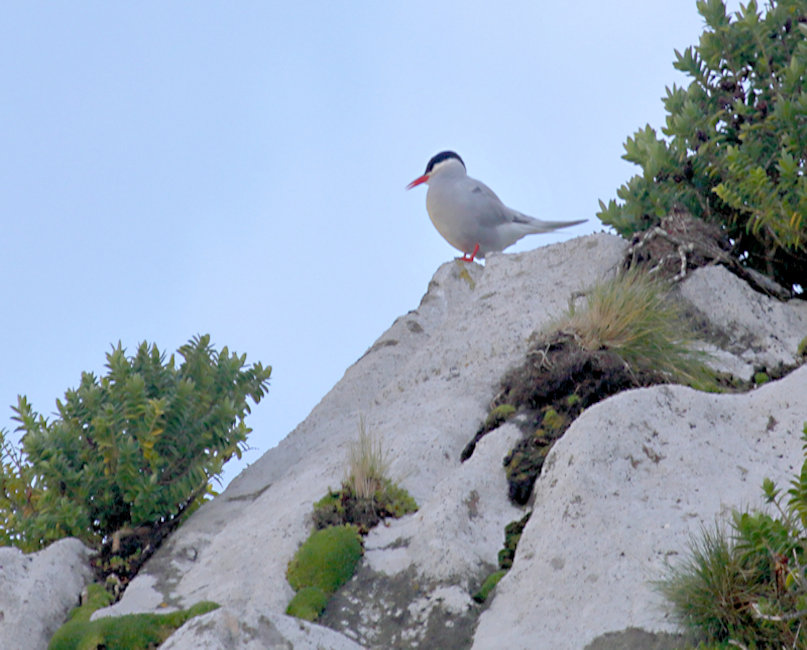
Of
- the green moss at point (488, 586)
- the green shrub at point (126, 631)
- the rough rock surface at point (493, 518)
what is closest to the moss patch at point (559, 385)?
the rough rock surface at point (493, 518)

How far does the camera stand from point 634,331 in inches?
246

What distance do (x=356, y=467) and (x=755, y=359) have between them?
9.75 feet

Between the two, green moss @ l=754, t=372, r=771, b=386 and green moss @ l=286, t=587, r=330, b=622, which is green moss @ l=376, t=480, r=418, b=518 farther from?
green moss @ l=754, t=372, r=771, b=386

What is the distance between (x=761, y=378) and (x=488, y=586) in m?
2.76

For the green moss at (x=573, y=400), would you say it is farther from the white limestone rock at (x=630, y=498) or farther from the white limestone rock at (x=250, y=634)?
the white limestone rock at (x=250, y=634)

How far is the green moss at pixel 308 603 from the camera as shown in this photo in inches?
184

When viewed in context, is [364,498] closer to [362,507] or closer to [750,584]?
[362,507]

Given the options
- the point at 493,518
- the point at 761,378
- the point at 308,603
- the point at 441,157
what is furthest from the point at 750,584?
the point at 441,157

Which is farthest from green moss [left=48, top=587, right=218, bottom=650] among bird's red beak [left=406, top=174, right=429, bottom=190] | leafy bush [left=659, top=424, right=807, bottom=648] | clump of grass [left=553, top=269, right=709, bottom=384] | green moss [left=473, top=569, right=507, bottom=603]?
bird's red beak [left=406, top=174, right=429, bottom=190]

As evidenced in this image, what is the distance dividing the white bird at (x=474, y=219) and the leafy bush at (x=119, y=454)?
3.70 m

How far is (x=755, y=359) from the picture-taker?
21.9 ft

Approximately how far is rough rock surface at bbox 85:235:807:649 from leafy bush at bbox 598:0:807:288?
3.85 ft

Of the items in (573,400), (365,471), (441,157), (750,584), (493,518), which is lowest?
(750,584)

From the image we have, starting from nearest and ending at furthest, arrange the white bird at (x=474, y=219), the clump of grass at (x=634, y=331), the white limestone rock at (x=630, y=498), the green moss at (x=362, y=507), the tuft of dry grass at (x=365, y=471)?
the white limestone rock at (x=630, y=498)
the green moss at (x=362, y=507)
the tuft of dry grass at (x=365, y=471)
the clump of grass at (x=634, y=331)
the white bird at (x=474, y=219)
